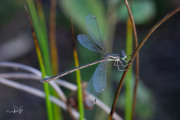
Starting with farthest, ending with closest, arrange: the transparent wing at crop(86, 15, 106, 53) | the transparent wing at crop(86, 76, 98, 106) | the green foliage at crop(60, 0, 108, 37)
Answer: the green foliage at crop(60, 0, 108, 37), the transparent wing at crop(86, 15, 106, 53), the transparent wing at crop(86, 76, 98, 106)

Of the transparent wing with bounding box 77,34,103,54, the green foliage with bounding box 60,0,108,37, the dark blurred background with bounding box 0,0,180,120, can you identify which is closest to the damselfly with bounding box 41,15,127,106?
the transparent wing with bounding box 77,34,103,54

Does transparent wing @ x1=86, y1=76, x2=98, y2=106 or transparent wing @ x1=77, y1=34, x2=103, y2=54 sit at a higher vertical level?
transparent wing @ x1=77, y1=34, x2=103, y2=54

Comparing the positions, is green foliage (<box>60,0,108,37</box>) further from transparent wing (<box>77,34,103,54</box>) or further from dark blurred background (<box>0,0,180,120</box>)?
transparent wing (<box>77,34,103,54</box>)

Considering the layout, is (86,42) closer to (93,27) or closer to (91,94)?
(93,27)

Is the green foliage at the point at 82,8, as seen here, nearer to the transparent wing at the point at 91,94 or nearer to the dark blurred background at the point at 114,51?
the dark blurred background at the point at 114,51

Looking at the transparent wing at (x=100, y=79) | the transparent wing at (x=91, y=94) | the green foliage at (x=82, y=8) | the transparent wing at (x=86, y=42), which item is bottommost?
the transparent wing at (x=91, y=94)

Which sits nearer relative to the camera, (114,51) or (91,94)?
(91,94)

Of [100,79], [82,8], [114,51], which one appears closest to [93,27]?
[100,79]

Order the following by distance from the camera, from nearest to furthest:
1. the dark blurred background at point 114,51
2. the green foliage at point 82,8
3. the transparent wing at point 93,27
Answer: the transparent wing at point 93,27, the green foliage at point 82,8, the dark blurred background at point 114,51

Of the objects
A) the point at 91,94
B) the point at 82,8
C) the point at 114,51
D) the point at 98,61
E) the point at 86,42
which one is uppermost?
the point at 114,51

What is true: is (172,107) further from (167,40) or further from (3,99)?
(3,99)

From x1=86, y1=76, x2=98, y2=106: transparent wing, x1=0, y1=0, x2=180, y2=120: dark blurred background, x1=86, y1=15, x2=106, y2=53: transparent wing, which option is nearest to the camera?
x1=86, y1=76, x2=98, y2=106: transparent wing

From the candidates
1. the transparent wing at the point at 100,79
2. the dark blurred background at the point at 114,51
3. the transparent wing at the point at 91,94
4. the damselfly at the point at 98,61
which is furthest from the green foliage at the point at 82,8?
the transparent wing at the point at 91,94
